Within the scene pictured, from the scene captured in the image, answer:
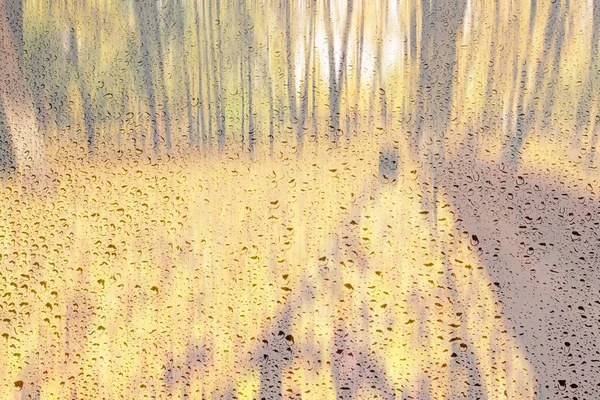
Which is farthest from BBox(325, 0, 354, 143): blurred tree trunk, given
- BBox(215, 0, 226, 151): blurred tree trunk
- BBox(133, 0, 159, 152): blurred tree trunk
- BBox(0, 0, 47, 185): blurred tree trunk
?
BBox(0, 0, 47, 185): blurred tree trunk

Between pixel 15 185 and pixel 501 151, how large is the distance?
0.73 m

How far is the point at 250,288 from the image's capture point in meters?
0.87

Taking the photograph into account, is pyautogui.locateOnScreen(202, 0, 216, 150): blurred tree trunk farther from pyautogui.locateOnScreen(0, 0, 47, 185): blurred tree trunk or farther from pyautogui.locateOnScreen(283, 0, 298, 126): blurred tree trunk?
pyautogui.locateOnScreen(0, 0, 47, 185): blurred tree trunk

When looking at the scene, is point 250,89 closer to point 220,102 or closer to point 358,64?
point 220,102

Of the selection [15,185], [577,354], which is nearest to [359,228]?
[577,354]

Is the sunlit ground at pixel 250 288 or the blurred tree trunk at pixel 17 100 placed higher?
the blurred tree trunk at pixel 17 100

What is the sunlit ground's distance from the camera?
84 cm

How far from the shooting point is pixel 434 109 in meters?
0.85

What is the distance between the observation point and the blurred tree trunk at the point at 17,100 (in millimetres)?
908

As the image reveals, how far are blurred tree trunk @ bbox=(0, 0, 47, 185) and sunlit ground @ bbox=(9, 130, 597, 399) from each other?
5 centimetres

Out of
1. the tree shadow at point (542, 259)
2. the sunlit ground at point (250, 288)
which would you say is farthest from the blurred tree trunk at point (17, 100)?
the tree shadow at point (542, 259)

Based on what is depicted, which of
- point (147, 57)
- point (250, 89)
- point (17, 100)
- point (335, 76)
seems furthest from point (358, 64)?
point (17, 100)

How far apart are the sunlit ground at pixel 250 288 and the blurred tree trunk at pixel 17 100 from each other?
0.05 m

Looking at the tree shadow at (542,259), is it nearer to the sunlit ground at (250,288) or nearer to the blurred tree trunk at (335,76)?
the sunlit ground at (250,288)
